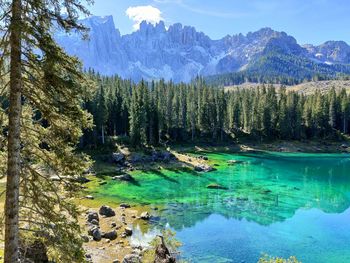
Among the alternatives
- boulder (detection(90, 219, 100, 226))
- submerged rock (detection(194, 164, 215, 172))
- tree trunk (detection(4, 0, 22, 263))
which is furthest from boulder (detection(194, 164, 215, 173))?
tree trunk (detection(4, 0, 22, 263))

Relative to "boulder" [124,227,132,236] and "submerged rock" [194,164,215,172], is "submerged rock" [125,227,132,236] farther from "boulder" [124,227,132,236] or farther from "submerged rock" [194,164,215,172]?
"submerged rock" [194,164,215,172]

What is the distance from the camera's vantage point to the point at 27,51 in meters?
→ 12.4

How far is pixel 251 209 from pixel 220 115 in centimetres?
8094

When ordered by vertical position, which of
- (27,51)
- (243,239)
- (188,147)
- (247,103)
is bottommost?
(243,239)

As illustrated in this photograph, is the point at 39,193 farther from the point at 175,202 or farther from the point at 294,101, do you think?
the point at 294,101

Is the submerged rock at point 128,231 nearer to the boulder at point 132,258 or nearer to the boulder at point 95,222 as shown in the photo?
the boulder at point 95,222

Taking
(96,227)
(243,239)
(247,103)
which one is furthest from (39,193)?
(247,103)

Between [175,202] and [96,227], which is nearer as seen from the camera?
[96,227]

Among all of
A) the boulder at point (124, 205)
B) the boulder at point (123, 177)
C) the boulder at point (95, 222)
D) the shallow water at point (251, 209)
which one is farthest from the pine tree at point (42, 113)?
the boulder at point (123, 177)

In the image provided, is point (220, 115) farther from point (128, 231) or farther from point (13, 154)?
point (13, 154)

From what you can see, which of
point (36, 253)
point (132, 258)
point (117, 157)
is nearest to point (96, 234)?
point (132, 258)

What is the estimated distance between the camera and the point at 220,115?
441 ft

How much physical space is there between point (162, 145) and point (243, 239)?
232 feet

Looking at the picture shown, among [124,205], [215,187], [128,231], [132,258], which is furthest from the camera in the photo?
[215,187]
